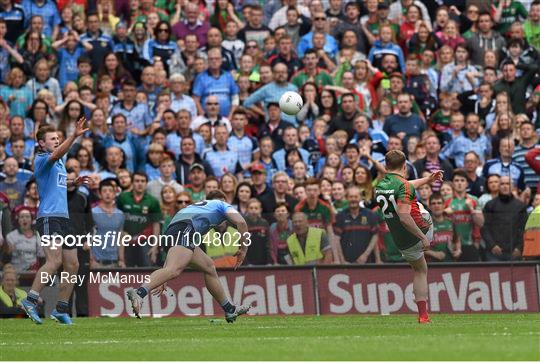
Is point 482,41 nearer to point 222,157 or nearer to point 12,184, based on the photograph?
point 222,157

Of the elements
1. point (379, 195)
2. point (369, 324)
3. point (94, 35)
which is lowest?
point (369, 324)

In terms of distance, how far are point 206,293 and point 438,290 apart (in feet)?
10.9

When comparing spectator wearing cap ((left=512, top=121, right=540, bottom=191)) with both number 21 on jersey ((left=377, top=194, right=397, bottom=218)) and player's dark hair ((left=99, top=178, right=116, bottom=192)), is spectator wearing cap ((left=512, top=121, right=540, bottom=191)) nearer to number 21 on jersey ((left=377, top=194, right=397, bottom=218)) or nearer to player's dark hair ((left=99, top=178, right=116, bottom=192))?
player's dark hair ((left=99, top=178, right=116, bottom=192))

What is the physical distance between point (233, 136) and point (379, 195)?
733 centimetres

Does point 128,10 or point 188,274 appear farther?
point 128,10

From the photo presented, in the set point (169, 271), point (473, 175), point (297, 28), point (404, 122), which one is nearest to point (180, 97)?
point (297, 28)

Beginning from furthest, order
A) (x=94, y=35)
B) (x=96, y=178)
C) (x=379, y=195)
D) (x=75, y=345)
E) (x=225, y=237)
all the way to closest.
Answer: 1. (x=94, y=35)
2. (x=96, y=178)
3. (x=225, y=237)
4. (x=379, y=195)
5. (x=75, y=345)

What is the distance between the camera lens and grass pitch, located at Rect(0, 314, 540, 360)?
41.3 ft

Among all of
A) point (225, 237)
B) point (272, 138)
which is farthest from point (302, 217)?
point (272, 138)

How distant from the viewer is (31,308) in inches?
698

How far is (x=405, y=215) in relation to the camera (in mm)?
16312

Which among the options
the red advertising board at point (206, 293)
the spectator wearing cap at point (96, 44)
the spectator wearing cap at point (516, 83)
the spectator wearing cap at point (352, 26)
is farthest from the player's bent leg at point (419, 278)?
the spectator wearing cap at point (96, 44)

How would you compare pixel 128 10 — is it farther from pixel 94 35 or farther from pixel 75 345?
pixel 75 345

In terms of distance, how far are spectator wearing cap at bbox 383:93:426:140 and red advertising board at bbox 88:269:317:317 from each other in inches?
144
